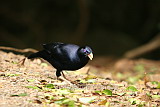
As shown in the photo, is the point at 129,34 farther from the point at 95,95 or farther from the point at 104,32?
the point at 95,95

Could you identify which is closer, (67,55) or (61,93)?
(61,93)

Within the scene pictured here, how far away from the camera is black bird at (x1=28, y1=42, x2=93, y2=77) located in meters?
3.96

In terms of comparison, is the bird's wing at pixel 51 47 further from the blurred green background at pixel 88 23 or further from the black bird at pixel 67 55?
the blurred green background at pixel 88 23

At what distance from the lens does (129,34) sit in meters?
15.2

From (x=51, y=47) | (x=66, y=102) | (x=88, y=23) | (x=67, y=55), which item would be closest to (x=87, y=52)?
(x=67, y=55)

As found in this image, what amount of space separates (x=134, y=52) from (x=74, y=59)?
792 cm

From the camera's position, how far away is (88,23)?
13828 mm

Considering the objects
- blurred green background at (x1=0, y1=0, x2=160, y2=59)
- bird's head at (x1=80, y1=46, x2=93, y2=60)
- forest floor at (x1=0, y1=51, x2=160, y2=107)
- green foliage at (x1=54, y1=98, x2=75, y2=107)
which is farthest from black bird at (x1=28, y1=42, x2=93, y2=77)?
blurred green background at (x1=0, y1=0, x2=160, y2=59)

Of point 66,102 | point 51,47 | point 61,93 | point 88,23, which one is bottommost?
point 66,102

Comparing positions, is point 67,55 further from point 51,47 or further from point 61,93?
point 61,93

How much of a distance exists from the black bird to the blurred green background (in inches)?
365

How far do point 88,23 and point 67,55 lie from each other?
9865mm

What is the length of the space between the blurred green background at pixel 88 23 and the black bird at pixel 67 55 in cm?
926

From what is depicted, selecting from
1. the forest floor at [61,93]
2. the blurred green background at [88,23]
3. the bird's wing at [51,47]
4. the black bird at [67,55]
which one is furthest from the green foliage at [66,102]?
the blurred green background at [88,23]
